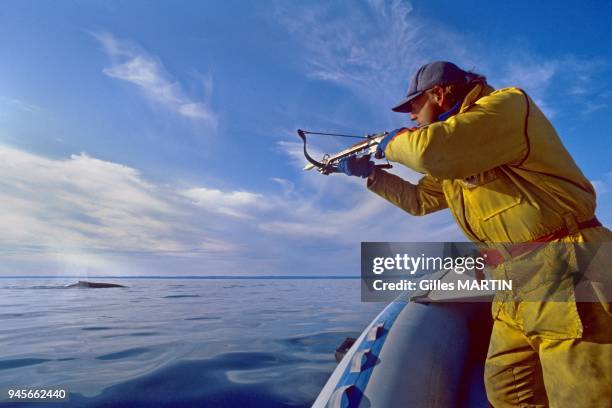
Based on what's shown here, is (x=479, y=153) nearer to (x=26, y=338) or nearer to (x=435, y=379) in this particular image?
(x=435, y=379)

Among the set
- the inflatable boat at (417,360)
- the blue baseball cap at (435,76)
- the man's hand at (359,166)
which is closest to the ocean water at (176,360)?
the inflatable boat at (417,360)

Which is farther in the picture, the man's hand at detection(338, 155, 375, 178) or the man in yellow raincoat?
the man's hand at detection(338, 155, 375, 178)

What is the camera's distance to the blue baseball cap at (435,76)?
2.03 m

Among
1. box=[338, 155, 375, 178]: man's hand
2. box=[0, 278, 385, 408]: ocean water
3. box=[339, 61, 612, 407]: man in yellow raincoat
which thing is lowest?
box=[0, 278, 385, 408]: ocean water

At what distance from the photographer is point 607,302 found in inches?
61.2

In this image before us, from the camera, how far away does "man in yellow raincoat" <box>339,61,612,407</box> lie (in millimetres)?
1569

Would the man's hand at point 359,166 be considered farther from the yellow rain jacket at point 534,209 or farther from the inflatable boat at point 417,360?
the inflatable boat at point 417,360

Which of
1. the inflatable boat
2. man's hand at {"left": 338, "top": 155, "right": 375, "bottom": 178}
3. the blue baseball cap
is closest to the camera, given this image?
the blue baseball cap

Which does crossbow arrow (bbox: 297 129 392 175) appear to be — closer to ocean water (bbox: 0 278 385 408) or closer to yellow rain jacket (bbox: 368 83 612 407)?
yellow rain jacket (bbox: 368 83 612 407)

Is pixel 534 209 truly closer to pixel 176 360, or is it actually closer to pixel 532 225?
pixel 532 225

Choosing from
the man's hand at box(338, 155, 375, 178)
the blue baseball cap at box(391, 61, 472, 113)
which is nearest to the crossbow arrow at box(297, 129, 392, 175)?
the man's hand at box(338, 155, 375, 178)

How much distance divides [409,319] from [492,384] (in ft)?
3.63

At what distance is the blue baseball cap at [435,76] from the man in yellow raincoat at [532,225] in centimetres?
1

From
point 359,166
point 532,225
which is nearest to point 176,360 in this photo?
point 359,166
